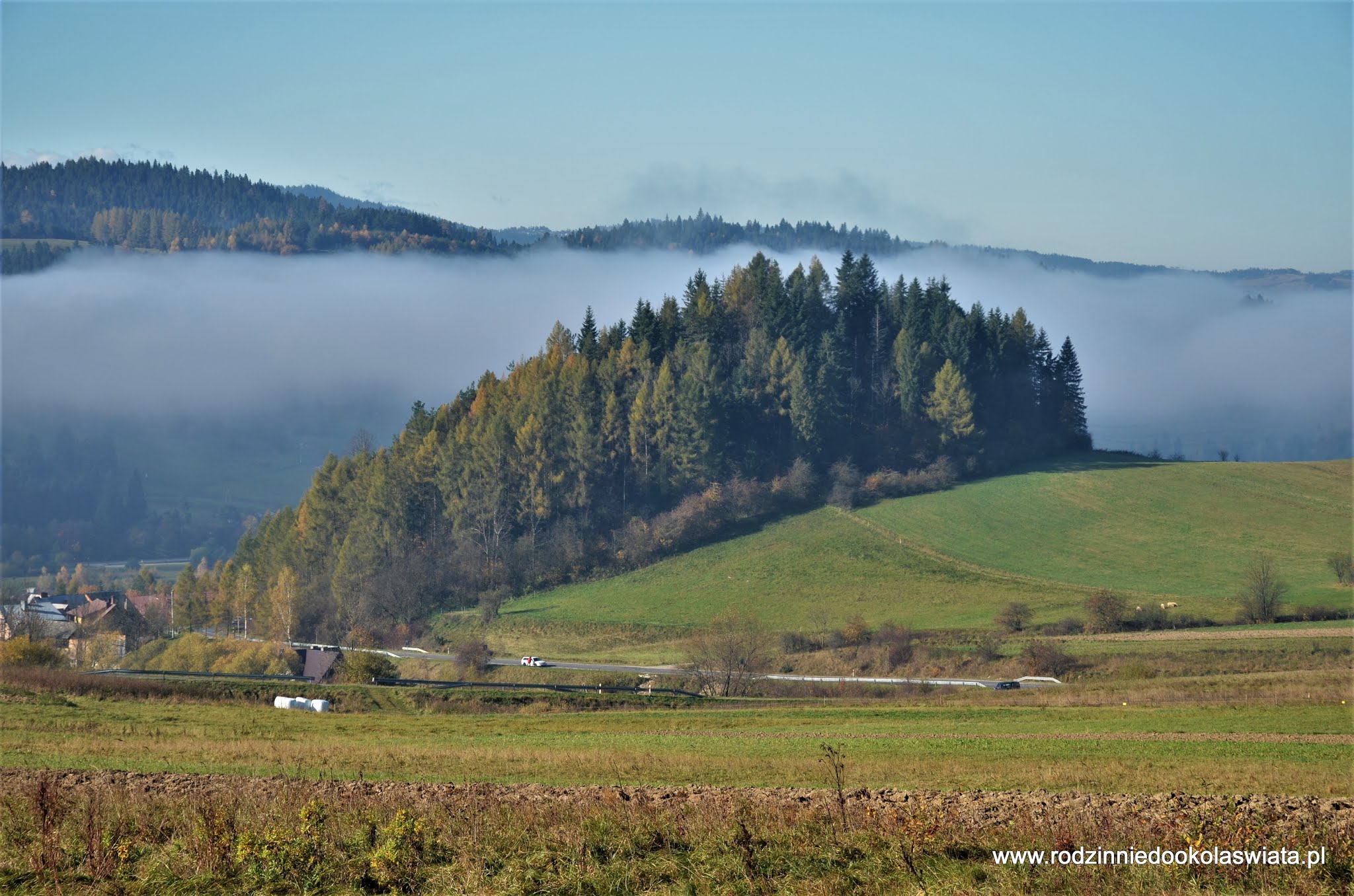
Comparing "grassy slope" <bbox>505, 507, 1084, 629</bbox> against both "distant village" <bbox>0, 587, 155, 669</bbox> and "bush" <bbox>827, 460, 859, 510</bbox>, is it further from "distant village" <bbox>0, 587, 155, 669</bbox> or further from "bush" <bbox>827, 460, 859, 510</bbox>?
"distant village" <bbox>0, 587, 155, 669</bbox>

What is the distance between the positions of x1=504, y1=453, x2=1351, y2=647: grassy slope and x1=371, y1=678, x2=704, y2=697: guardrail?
24.7 metres

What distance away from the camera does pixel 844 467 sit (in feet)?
381

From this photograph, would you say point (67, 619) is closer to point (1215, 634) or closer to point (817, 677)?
point (817, 677)

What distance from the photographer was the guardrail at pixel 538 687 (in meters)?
54.0

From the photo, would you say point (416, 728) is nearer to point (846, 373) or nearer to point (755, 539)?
point (755, 539)

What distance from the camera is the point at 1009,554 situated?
96.1 m

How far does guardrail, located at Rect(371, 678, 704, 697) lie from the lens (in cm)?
5400

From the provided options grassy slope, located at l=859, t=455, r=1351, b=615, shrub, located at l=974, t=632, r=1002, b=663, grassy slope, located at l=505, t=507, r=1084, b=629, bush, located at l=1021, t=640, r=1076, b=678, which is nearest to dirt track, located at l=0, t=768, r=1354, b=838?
bush, located at l=1021, t=640, r=1076, b=678

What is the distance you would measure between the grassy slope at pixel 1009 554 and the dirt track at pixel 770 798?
189ft

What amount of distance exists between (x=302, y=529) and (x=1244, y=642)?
9589cm

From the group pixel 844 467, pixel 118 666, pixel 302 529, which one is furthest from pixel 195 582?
pixel 844 467

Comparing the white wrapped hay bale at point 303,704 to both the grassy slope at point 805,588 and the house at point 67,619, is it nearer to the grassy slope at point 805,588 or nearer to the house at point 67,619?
the grassy slope at point 805,588

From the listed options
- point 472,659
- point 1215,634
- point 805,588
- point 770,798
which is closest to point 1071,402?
point 805,588

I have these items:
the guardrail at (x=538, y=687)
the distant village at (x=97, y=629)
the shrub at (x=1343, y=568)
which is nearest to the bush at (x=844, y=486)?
the shrub at (x=1343, y=568)
